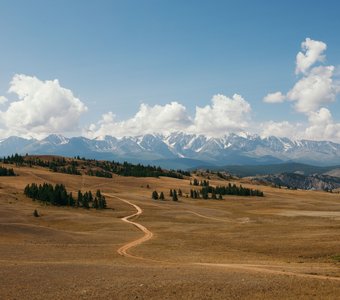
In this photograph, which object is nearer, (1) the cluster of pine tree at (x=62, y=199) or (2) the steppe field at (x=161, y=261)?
(2) the steppe field at (x=161, y=261)

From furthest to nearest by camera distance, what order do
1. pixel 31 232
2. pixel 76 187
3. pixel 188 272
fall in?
pixel 76 187 < pixel 31 232 < pixel 188 272

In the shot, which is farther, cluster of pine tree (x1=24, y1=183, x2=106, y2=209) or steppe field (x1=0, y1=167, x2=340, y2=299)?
cluster of pine tree (x1=24, y1=183, x2=106, y2=209)

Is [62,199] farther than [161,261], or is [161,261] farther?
[62,199]

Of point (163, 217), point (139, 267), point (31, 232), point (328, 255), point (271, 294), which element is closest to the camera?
point (271, 294)

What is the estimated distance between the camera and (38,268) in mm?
36312

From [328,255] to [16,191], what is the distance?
120 m

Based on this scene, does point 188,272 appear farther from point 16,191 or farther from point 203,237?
point 16,191

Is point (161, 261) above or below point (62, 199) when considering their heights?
above

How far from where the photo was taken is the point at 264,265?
41.2m

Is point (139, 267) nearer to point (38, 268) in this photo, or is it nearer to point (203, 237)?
point (38, 268)

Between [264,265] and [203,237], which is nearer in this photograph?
[264,265]

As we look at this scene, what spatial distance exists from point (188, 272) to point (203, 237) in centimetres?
3371

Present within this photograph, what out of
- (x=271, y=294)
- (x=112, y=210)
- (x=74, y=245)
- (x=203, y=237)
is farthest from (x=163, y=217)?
(x=271, y=294)

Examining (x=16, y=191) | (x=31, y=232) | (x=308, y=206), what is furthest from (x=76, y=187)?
(x=31, y=232)
